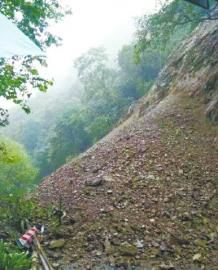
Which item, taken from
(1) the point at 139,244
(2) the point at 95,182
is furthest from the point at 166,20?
(1) the point at 139,244

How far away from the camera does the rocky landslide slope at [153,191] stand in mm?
6910

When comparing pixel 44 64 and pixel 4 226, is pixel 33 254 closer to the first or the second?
pixel 4 226

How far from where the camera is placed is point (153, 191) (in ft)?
29.5

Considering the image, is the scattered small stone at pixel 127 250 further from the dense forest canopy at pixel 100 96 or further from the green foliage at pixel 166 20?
the dense forest canopy at pixel 100 96

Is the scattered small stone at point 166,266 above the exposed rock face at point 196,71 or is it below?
below

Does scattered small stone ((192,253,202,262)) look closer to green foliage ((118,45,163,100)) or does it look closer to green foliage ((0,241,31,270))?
green foliage ((0,241,31,270))

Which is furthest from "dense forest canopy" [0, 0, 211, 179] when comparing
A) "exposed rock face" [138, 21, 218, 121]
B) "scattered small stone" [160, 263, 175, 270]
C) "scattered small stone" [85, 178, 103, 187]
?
"scattered small stone" [160, 263, 175, 270]

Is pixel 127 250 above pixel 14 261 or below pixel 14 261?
below

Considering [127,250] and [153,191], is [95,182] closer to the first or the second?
[153,191]

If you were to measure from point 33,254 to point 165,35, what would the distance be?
9.77m

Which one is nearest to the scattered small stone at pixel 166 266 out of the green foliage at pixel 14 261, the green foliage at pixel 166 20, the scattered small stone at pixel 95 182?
the green foliage at pixel 14 261

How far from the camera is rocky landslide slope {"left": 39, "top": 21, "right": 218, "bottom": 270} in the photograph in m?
6.91

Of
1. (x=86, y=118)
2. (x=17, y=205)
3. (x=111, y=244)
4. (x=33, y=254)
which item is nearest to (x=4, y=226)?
(x=17, y=205)

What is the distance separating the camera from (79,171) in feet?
35.2
